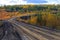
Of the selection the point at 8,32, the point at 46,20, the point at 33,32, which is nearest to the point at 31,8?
the point at 46,20

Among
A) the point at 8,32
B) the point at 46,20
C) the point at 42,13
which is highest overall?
the point at 42,13

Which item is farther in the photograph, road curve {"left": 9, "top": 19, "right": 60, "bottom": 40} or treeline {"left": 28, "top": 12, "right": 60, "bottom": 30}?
treeline {"left": 28, "top": 12, "right": 60, "bottom": 30}

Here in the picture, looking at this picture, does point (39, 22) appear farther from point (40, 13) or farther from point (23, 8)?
point (23, 8)

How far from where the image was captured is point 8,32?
3.66m

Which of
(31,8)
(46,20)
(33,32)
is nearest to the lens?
(33,32)

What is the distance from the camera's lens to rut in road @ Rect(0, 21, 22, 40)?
142 inches

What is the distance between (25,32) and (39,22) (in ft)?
1.76

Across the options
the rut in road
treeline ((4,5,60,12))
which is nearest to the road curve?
the rut in road

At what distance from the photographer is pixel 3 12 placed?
3.80m

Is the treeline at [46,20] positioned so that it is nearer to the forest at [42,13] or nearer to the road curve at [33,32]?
the forest at [42,13]

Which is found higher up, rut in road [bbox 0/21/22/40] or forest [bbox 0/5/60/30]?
forest [bbox 0/5/60/30]

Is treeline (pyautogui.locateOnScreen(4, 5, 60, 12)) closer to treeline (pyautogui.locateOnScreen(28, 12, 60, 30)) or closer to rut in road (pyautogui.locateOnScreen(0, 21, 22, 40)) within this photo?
treeline (pyautogui.locateOnScreen(28, 12, 60, 30))

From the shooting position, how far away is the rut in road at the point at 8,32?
11.8 feet

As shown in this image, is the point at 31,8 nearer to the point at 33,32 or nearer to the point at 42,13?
the point at 42,13
